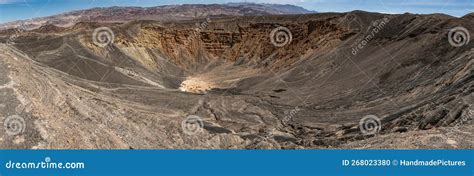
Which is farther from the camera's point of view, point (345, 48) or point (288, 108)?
point (345, 48)

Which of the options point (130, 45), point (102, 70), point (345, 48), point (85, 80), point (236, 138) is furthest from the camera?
point (130, 45)

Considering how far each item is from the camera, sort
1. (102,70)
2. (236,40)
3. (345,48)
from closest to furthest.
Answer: (102,70) < (345,48) < (236,40)

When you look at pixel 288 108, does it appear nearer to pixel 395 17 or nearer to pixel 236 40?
pixel 395 17

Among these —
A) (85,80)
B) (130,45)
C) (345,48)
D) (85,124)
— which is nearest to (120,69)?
(85,80)

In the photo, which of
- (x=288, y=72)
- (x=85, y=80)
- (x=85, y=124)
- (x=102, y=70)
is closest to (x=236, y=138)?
(x=85, y=124)

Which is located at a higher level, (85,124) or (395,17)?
(395,17)

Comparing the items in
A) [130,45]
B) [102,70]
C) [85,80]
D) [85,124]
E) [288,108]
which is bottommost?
[85,124]
